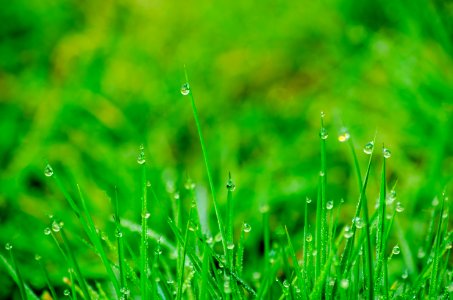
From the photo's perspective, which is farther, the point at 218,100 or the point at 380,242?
the point at 218,100

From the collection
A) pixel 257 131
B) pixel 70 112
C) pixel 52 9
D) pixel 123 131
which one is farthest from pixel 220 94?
pixel 52 9

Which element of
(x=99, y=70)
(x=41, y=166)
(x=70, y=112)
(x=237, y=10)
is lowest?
(x=41, y=166)

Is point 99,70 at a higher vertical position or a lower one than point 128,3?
lower

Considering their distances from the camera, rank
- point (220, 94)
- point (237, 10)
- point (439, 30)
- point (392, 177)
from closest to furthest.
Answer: point (392, 177) → point (439, 30) → point (220, 94) → point (237, 10)

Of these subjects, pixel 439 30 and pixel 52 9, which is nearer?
pixel 439 30

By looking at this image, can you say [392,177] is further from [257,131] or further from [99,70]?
[99,70]

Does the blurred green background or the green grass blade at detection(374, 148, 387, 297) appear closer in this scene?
the green grass blade at detection(374, 148, 387, 297)

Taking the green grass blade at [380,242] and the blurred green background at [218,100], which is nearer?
the green grass blade at [380,242]

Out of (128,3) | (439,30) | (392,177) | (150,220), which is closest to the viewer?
(150,220)
